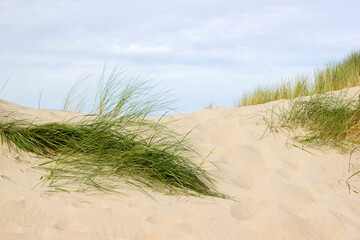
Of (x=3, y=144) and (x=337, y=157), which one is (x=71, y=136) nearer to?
(x=3, y=144)

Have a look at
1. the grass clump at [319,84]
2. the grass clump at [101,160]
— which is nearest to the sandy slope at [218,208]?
the grass clump at [101,160]

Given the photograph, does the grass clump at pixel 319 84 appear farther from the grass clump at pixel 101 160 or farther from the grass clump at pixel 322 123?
the grass clump at pixel 101 160

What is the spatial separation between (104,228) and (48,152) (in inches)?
43.6

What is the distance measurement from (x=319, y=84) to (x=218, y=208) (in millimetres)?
4518

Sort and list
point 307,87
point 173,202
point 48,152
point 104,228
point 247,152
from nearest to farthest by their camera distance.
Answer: point 104,228 → point 173,202 → point 48,152 → point 247,152 → point 307,87

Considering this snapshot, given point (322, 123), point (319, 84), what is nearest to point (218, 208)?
point (322, 123)

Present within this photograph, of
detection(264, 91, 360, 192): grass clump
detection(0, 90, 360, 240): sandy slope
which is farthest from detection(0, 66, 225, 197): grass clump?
detection(264, 91, 360, 192): grass clump

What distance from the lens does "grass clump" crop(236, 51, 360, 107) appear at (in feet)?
18.7

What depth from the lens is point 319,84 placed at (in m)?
5.85

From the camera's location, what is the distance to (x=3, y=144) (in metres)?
2.65

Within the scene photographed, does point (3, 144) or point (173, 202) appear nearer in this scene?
point (173, 202)

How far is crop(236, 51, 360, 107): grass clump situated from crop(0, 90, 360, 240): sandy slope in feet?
9.64

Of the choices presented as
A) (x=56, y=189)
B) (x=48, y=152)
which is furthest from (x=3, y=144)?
(x=56, y=189)

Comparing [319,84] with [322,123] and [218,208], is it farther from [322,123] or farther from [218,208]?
[218,208]
